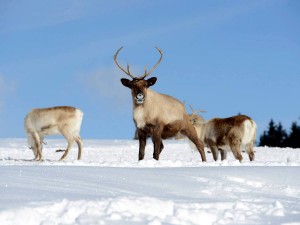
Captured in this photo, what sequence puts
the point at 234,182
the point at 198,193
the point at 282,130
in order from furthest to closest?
the point at 282,130 < the point at 234,182 < the point at 198,193

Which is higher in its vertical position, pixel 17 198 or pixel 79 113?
pixel 79 113

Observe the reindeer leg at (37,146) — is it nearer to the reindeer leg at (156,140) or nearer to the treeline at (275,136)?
the reindeer leg at (156,140)

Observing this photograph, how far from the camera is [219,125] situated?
15.8 m

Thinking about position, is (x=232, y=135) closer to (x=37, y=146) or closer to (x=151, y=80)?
(x=151, y=80)

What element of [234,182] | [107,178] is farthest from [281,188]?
[107,178]

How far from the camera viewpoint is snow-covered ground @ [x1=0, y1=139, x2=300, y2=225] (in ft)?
18.7

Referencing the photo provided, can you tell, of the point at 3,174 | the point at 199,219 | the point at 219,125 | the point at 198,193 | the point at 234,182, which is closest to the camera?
the point at 199,219

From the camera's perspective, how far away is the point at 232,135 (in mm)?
15305

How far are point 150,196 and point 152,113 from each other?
235 inches

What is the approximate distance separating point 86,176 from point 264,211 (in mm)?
2680

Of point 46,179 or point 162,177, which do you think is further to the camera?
point 162,177

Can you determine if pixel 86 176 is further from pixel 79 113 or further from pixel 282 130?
pixel 282 130

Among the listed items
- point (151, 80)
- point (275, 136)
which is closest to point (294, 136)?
point (275, 136)

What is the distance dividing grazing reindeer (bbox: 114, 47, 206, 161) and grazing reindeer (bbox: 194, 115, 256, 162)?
2.37m
